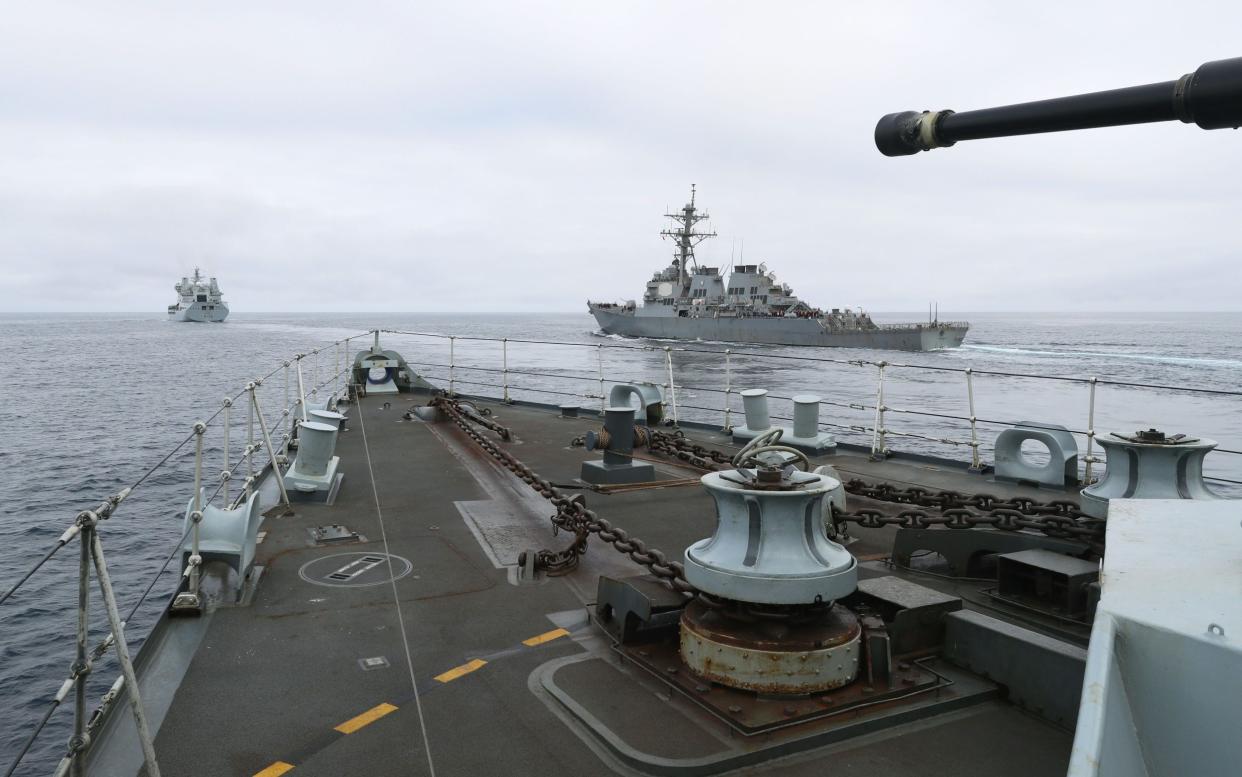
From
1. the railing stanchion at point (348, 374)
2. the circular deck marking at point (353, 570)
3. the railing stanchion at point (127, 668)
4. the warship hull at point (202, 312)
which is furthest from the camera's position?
the warship hull at point (202, 312)

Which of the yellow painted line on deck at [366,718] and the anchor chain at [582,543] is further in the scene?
the anchor chain at [582,543]

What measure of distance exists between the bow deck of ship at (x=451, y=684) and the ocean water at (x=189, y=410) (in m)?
3.19

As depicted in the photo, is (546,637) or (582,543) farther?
(582,543)

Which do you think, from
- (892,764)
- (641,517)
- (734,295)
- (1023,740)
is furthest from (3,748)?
(734,295)

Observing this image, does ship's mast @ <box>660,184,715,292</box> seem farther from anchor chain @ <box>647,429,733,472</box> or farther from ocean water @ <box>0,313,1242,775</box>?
anchor chain @ <box>647,429,733,472</box>

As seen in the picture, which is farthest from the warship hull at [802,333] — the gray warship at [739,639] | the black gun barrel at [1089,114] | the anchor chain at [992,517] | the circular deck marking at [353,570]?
the black gun barrel at [1089,114]

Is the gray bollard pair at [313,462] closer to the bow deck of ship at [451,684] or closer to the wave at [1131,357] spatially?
the bow deck of ship at [451,684]

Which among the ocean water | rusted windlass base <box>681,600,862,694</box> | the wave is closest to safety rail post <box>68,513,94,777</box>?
rusted windlass base <box>681,600,862,694</box>

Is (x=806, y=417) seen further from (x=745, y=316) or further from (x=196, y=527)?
(x=745, y=316)

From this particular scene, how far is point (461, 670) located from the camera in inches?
154

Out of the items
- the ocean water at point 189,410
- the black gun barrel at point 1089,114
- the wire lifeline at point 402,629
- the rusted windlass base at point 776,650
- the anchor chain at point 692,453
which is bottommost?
the ocean water at point 189,410

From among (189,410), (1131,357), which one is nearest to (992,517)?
(189,410)

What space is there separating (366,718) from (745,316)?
68462 mm

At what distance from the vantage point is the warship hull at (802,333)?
213 feet
